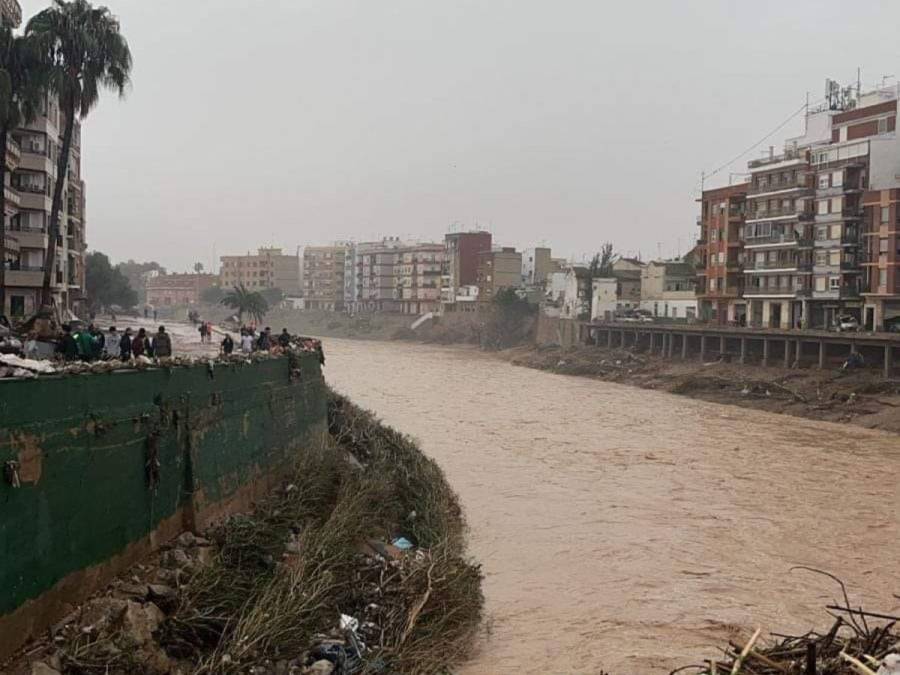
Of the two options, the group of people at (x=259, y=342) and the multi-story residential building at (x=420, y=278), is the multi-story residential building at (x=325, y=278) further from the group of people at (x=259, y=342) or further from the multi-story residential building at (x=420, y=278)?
the group of people at (x=259, y=342)

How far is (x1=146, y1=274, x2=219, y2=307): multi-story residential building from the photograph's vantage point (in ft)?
605

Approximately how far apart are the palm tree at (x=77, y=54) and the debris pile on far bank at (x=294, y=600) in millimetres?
20688

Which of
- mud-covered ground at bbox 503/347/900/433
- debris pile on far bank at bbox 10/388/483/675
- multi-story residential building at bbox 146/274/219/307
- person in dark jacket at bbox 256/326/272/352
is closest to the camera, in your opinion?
debris pile on far bank at bbox 10/388/483/675

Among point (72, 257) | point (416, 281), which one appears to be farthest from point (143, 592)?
point (416, 281)

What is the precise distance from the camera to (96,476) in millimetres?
9523

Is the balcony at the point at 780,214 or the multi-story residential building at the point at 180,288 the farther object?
the multi-story residential building at the point at 180,288

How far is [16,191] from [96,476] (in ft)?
114

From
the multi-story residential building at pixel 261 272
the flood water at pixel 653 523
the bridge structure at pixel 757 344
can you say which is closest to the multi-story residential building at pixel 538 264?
the bridge structure at pixel 757 344

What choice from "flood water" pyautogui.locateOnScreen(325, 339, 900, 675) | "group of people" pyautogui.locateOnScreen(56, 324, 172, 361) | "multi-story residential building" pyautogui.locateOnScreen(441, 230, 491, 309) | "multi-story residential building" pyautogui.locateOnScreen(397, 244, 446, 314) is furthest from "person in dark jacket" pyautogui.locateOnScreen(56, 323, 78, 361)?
"multi-story residential building" pyautogui.locateOnScreen(397, 244, 446, 314)

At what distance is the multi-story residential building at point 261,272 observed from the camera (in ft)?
566

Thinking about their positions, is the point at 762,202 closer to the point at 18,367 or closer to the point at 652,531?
the point at 652,531

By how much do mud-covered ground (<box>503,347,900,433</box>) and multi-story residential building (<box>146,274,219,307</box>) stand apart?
429 feet

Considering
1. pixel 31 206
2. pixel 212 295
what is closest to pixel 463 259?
pixel 212 295

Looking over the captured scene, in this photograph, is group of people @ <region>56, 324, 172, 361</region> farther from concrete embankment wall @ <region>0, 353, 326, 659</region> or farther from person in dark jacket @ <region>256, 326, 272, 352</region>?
person in dark jacket @ <region>256, 326, 272, 352</region>
